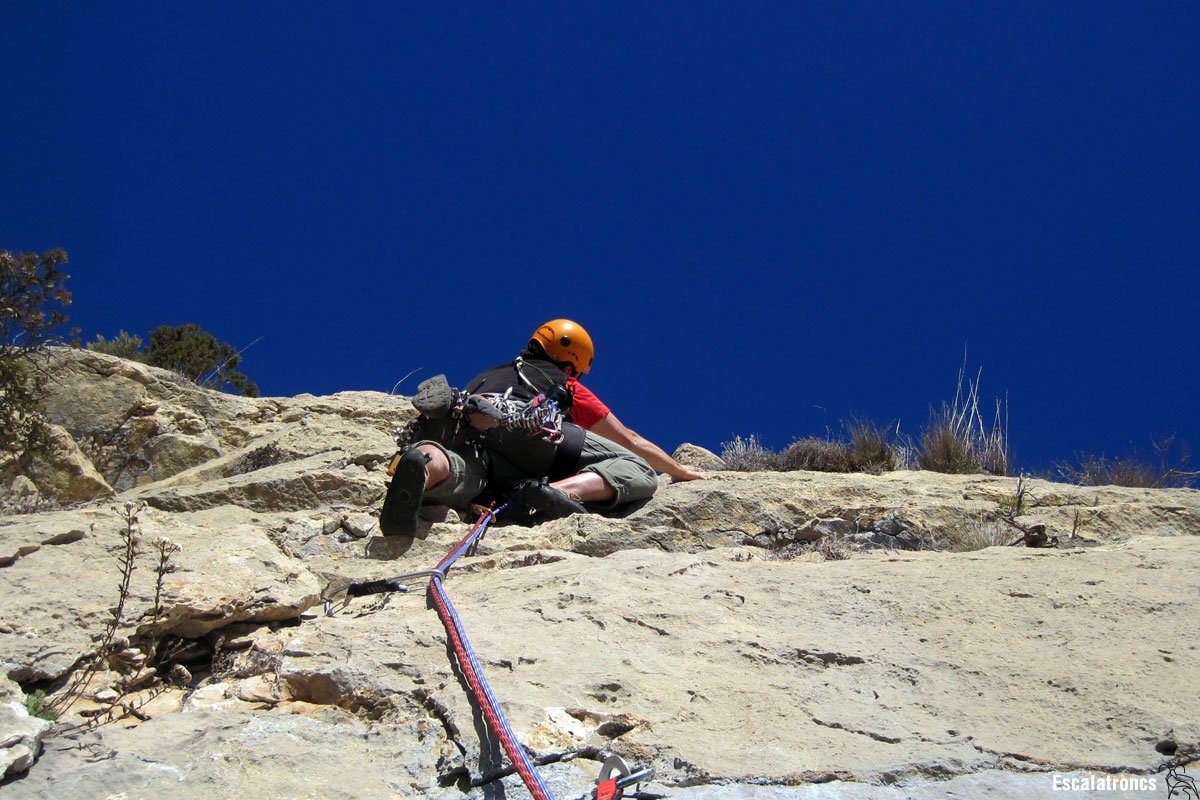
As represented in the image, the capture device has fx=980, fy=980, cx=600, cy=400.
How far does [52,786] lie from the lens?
2.09 meters

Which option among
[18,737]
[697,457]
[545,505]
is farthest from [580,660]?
[697,457]

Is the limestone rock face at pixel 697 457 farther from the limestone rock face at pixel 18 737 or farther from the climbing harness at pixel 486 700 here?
the limestone rock face at pixel 18 737

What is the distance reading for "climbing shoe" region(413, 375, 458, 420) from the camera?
14.9 feet

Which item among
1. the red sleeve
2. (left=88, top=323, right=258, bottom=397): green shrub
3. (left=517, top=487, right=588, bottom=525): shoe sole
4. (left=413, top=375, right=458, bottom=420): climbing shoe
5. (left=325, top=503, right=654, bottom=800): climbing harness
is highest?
(left=88, top=323, right=258, bottom=397): green shrub

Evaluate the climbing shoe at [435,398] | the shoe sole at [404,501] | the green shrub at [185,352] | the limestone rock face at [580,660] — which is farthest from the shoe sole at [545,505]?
the green shrub at [185,352]

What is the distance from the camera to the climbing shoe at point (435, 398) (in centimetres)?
455

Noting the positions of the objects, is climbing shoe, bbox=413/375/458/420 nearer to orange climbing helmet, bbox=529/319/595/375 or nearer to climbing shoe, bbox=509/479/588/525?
climbing shoe, bbox=509/479/588/525

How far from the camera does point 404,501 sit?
4160 millimetres

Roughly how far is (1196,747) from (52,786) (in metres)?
2.69

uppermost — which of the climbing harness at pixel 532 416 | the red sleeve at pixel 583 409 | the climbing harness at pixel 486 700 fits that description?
the red sleeve at pixel 583 409

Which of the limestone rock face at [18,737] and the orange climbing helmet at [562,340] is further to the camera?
the orange climbing helmet at [562,340]

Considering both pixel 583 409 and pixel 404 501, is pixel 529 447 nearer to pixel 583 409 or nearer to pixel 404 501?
pixel 583 409

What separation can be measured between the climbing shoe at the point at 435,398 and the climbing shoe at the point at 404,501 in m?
0.43

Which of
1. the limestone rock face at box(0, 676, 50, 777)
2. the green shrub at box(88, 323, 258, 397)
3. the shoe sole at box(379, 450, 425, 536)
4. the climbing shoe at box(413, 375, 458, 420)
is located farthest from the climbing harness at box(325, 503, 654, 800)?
the green shrub at box(88, 323, 258, 397)
